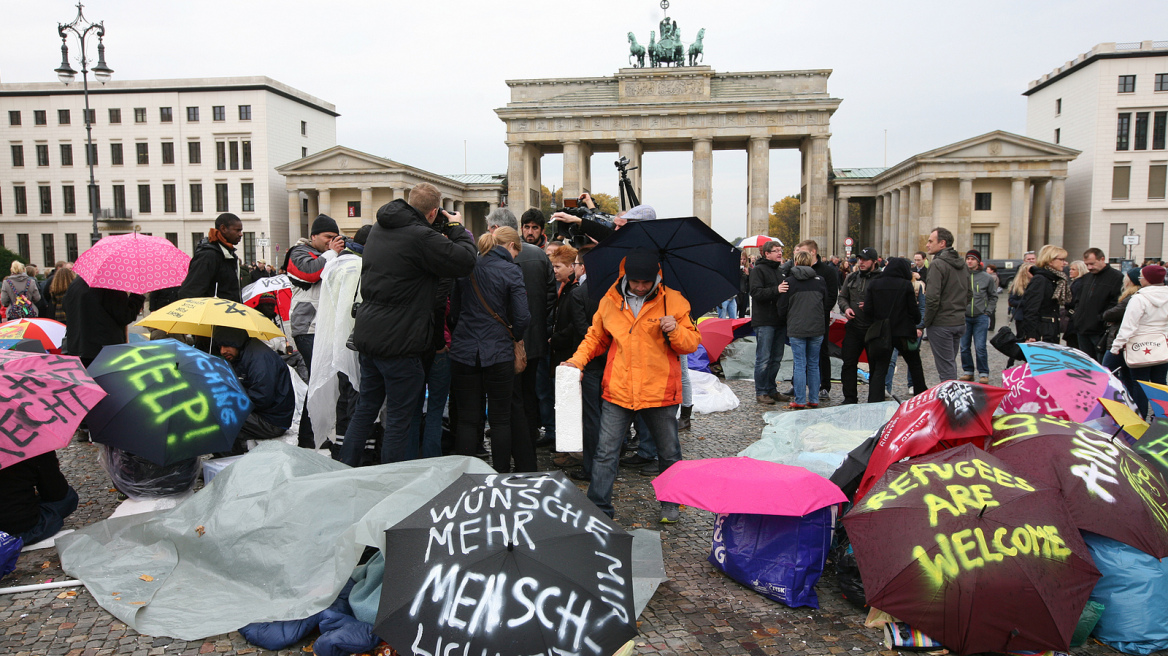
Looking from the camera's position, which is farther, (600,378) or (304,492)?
(600,378)

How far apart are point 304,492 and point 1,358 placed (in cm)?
190

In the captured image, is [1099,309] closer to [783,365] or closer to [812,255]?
[812,255]

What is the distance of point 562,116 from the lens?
47.3 m

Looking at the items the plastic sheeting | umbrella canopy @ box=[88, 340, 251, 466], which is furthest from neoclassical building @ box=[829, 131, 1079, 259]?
the plastic sheeting

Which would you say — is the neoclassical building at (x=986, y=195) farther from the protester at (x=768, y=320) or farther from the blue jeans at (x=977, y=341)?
the protester at (x=768, y=320)

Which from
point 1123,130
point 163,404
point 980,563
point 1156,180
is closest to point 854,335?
point 980,563

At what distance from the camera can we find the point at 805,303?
8312 millimetres

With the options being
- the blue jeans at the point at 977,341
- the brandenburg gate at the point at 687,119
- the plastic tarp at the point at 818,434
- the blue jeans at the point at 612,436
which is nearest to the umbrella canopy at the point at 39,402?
the blue jeans at the point at 612,436

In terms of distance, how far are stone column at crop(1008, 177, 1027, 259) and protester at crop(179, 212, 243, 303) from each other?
49429 mm

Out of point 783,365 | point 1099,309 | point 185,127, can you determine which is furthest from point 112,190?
point 1099,309

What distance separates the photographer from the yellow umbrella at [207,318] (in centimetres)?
542

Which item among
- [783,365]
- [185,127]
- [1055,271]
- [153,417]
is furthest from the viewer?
[185,127]

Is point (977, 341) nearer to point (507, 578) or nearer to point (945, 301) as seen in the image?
point (945, 301)

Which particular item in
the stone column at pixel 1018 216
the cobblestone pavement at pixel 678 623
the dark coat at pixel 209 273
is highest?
the stone column at pixel 1018 216
